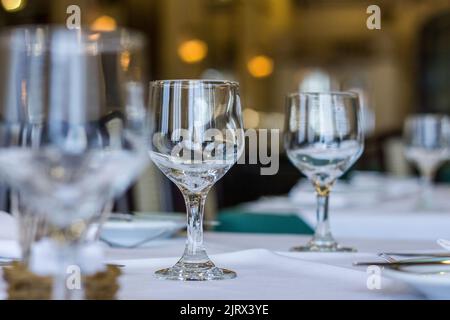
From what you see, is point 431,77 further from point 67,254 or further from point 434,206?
point 67,254

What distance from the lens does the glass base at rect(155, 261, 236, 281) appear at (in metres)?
0.81

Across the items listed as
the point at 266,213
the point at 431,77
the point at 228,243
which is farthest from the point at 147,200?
the point at 431,77

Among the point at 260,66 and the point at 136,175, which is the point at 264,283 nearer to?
the point at 136,175

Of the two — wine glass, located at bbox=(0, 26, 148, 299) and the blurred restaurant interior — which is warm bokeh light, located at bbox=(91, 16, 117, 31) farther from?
wine glass, located at bbox=(0, 26, 148, 299)

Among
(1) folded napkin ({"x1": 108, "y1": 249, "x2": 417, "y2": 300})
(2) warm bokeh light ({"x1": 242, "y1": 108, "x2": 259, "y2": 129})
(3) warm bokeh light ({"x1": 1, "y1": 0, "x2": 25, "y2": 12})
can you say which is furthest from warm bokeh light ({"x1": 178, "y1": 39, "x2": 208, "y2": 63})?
(1) folded napkin ({"x1": 108, "y1": 249, "x2": 417, "y2": 300})

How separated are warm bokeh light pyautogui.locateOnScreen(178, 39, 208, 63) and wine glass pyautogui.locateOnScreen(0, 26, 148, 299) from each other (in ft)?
32.0

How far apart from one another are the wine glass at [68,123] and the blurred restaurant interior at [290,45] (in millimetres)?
6610

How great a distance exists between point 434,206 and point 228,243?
746 mm

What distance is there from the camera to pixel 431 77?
437 inches

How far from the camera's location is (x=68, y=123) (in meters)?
0.55

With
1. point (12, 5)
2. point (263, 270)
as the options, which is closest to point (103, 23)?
point (12, 5)

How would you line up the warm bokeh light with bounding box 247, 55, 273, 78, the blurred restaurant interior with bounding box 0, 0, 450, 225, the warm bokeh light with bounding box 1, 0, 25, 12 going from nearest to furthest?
the warm bokeh light with bounding box 1, 0, 25, 12, the blurred restaurant interior with bounding box 0, 0, 450, 225, the warm bokeh light with bounding box 247, 55, 273, 78

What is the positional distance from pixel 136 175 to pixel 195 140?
0.07 meters

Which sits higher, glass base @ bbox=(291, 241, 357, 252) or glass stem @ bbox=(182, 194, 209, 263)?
glass stem @ bbox=(182, 194, 209, 263)
